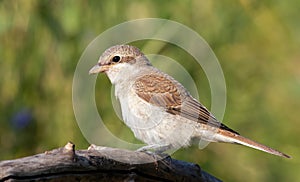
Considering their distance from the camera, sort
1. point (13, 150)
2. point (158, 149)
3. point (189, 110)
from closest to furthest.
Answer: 1. point (158, 149)
2. point (189, 110)
3. point (13, 150)

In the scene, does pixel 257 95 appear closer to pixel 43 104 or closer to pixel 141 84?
pixel 43 104

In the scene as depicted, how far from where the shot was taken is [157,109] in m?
5.09

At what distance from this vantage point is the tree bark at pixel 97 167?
3420 millimetres

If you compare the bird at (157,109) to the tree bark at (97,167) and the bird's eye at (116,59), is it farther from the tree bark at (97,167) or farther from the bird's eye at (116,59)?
the tree bark at (97,167)

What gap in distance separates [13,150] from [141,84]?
96.7 inches

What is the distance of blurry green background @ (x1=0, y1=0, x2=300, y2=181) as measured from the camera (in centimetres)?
690

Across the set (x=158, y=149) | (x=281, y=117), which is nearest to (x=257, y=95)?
(x=281, y=117)

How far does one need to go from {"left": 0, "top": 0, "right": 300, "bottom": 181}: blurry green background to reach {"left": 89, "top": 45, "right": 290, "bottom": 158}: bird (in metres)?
1.32

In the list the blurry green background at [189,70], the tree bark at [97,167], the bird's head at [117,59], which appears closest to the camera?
the tree bark at [97,167]

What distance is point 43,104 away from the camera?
7.29 meters

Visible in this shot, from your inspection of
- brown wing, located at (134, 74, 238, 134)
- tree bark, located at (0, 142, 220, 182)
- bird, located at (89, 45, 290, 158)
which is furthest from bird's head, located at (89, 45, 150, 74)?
tree bark, located at (0, 142, 220, 182)

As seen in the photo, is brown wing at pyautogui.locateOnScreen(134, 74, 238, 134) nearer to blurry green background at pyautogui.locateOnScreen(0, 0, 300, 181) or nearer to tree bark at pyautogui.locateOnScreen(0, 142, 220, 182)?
tree bark at pyautogui.locateOnScreen(0, 142, 220, 182)

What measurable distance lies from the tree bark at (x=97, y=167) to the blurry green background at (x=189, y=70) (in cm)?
256

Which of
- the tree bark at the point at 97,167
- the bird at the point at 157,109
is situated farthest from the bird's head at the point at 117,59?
the tree bark at the point at 97,167
